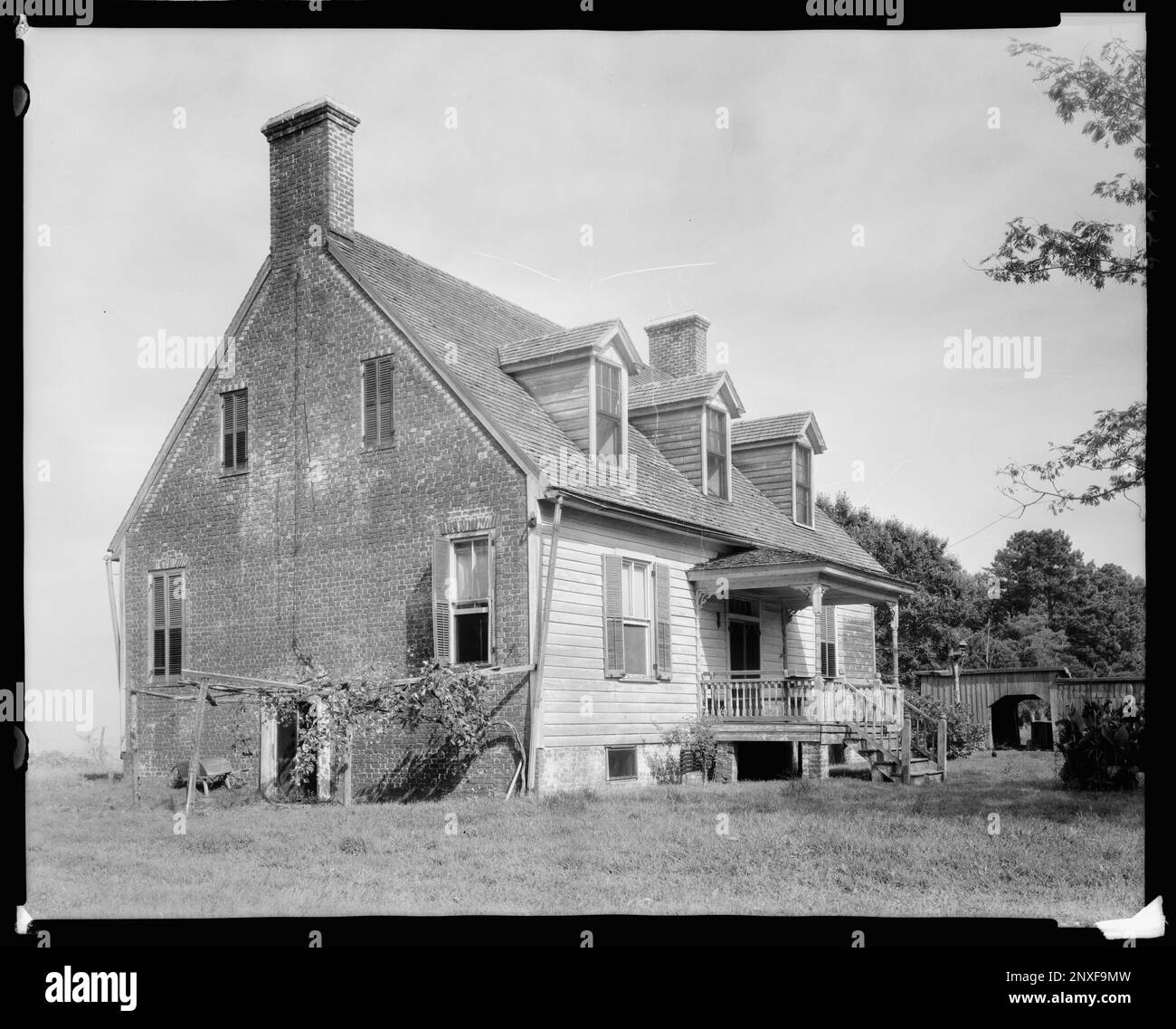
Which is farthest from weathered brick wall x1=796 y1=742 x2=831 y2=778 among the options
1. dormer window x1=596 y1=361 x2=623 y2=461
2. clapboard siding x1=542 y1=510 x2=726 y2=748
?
dormer window x1=596 y1=361 x2=623 y2=461

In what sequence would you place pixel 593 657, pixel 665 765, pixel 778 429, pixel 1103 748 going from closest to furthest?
pixel 1103 748, pixel 593 657, pixel 665 765, pixel 778 429

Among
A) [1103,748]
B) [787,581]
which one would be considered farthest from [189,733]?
[1103,748]

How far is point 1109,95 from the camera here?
38.5ft

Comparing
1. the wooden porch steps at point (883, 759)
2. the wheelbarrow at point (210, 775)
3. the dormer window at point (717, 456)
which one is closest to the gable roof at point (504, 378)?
the dormer window at point (717, 456)

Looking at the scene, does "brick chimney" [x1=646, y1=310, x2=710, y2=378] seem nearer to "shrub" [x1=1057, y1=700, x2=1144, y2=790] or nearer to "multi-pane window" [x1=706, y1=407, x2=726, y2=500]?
"multi-pane window" [x1=706, y1=407, x2=726, y2=500]

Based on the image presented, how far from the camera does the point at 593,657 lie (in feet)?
56.3

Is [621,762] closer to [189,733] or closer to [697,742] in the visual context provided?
[697,742]

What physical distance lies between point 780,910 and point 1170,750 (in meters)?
3.14

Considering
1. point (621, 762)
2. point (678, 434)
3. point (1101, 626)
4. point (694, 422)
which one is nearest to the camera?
point (621, 762)

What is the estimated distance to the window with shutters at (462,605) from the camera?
16.4 m

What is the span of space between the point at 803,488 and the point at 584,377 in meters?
8.57

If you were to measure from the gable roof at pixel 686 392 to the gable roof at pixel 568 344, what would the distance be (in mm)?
2392

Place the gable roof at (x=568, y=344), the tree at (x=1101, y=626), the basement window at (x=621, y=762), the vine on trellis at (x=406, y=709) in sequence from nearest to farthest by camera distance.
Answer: the vine on trellis at (x=406, y=709) < the basement window at (x=621, y=762) < the gable roof at (x=568, y=344) < the tree at (x=1101, y=626)

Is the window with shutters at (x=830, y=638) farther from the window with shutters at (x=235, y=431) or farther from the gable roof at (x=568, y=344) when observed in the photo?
the window with shutters at (x=235, y=431)
